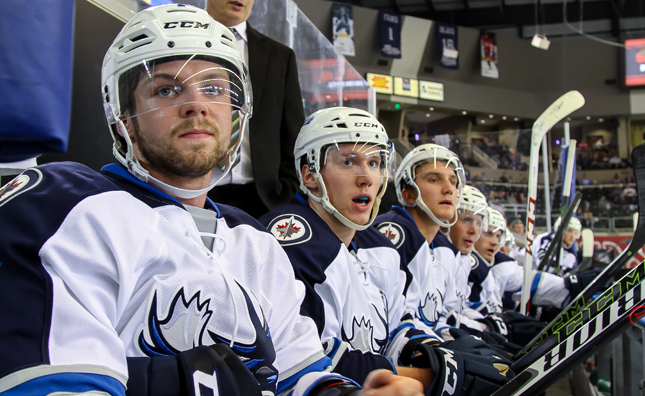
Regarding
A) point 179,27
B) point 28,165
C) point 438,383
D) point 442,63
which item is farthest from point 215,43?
point 442,63

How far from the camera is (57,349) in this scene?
2.42 feet

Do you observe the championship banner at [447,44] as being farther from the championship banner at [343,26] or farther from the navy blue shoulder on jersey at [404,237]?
the navy blue shoulder on jersey at [404,237]

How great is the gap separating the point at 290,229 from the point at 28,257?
0.91 m

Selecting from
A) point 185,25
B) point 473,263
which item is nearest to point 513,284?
point 473,263

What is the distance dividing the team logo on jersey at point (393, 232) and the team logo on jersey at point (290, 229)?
743 millimetres

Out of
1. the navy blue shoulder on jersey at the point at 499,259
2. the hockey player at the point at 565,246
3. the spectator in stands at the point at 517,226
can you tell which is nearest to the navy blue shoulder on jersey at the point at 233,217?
the navy blue shoulder on jersey at the point at 499,259

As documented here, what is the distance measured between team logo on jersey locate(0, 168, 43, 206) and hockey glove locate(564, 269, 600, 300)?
335cm

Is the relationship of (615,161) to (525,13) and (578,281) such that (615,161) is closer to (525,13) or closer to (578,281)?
(525,13)

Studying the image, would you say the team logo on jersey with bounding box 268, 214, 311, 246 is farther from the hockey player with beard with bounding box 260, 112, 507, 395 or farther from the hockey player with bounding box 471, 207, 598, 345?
the hockey player with bounding box 471, 207, 598, 345

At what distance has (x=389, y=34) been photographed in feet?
44.6

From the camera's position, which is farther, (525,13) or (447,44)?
(525,13)

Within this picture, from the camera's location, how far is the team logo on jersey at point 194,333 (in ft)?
2.97

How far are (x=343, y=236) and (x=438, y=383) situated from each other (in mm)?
569

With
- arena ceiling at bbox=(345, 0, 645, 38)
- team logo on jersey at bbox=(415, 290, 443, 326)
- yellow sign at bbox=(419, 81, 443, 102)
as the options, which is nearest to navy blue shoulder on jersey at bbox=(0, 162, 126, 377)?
team logo on jersey at bbox=(415, 290, 443, 326)
